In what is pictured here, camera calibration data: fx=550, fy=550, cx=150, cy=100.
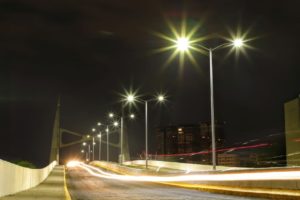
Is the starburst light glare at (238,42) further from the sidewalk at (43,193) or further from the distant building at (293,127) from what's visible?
the distant building at (293,127)

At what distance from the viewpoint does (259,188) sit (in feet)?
86.5

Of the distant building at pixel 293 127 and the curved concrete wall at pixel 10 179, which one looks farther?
the distant building at pixel 293 127

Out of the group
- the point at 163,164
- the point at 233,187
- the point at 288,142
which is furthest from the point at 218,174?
the point at 163,164

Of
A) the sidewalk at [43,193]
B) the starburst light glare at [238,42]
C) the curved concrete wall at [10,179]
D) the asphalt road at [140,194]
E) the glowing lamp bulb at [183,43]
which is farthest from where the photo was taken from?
the glowing lamp bulb at [183,43]

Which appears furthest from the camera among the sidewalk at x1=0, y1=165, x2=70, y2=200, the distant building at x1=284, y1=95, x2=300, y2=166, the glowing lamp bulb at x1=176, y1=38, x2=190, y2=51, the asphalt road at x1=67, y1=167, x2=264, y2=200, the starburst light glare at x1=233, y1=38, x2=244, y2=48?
the distant building at x1=284, y1=95, x2=300, y2=166

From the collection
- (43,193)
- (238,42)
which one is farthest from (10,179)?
(238,42)

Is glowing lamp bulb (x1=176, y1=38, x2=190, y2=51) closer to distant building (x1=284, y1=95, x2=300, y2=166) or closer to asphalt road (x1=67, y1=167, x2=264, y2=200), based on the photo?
asphalt road (x1=67, y1=167, x2=264, y2=200)

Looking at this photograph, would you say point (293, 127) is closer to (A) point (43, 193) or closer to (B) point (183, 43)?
(B) point (183, 43)

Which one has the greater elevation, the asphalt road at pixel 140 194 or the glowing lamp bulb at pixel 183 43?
the glowing lamp bulb at pixel 183 43

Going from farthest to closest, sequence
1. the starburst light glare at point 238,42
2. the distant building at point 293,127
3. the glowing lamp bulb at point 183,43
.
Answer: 1. the distant building at point 293,127
2. the glowing lamp bulb at point 183,43
3. the starburst light glare at point 238,42

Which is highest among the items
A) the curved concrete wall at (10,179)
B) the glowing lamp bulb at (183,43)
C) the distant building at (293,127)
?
the glowing lamp bulb at (183,43)

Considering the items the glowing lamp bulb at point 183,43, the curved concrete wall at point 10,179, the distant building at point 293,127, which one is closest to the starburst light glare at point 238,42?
the glowing lamp bulb at point 183,43

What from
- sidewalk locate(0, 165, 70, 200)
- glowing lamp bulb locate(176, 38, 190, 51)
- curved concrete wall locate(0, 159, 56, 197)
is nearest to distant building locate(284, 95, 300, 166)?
glowing lamp bulb locate(176, 38, 190, 51)

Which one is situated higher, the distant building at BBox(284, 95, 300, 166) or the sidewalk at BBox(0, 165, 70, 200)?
the distant building at BBox(284, 95, 300, 166)
